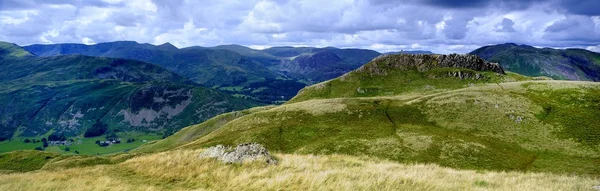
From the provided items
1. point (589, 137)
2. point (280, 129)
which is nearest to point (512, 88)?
point (589, 137)

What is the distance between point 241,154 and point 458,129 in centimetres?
9985

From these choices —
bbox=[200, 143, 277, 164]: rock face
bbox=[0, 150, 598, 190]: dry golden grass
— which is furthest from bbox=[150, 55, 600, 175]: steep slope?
bbox=[0, 150, 598, 190]: dry golden grass

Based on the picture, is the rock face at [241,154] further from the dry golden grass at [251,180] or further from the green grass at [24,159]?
the green grass at [24,159]

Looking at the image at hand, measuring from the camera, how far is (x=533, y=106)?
119 m

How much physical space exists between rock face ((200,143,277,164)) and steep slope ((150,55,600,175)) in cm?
6520

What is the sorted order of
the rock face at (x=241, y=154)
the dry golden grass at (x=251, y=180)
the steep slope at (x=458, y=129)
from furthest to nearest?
the steep slope at (x=458, y=129)
the rock face at (x=241, y=154)
the dry golden grass at (x=251, y=180)

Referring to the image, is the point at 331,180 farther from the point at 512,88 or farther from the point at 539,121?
the point at 512,88

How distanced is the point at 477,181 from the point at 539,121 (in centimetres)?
10895

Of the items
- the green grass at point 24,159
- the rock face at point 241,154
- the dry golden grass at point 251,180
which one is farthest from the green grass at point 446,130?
the green grass at point 24,159

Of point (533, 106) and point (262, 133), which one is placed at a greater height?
point (533, 106)

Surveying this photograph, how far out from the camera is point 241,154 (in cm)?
2614

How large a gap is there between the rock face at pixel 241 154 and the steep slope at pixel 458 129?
65201 mm

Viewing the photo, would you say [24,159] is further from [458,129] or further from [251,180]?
[251,180]

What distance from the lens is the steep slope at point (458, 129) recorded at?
8669 cm
